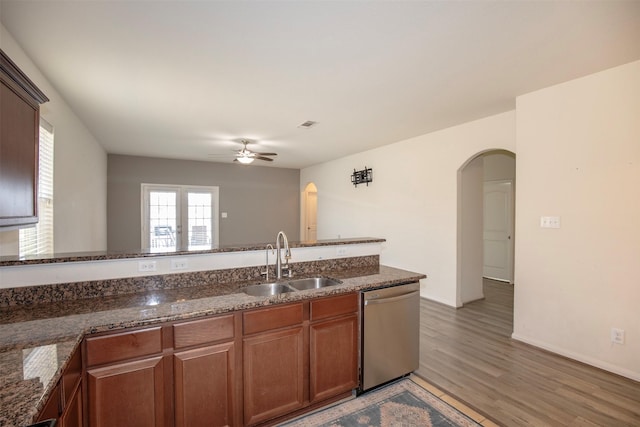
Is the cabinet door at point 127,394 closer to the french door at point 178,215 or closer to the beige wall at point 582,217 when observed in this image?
the beige wall at point 582,217

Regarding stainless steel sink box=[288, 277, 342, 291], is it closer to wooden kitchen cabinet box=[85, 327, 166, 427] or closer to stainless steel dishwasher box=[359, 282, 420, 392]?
stainless steel dishwasher box=[359, 282, 420, 392]

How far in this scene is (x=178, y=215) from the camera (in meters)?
7.11

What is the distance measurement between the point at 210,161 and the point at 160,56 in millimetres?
5159

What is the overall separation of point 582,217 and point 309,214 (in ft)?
21.8

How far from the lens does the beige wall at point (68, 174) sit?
7.25 ft

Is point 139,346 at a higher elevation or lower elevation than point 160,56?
lower

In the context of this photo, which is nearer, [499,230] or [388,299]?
[388,299]

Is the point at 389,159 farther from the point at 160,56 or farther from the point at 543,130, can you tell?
the point at 160,56

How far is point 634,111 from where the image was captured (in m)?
2.45

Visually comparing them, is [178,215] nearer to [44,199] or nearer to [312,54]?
[44,199]

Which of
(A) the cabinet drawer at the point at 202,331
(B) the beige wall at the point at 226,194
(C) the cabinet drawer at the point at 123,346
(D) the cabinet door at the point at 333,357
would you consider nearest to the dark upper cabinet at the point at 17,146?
(C) the cabinet drawer at the point at 123,346

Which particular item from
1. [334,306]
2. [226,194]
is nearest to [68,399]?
[334,306]

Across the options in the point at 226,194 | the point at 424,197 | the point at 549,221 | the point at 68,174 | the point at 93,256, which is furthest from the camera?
the point at 226,194

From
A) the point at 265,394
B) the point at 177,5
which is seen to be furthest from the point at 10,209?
the point at 265,394
